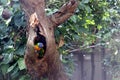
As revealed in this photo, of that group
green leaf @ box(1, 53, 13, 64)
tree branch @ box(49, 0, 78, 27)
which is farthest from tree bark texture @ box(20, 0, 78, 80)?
green leaf @ box(1, 53, 13, 64)

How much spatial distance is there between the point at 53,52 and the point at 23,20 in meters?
0.30

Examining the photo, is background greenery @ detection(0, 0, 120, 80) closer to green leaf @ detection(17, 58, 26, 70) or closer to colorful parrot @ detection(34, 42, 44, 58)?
green leaf @ detection(17, 58, 26, 70)

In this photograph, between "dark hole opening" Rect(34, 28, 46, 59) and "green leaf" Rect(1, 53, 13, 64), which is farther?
"green leaf" Rect(1, 53, 13, 64)

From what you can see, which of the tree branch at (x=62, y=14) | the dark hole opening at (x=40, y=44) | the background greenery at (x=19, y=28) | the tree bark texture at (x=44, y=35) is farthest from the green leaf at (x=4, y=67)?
the tree branch at (x=62, y=14)

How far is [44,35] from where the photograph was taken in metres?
1.45

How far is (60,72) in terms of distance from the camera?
5.29 ft

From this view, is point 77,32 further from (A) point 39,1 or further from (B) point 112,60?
(B) point 112,60

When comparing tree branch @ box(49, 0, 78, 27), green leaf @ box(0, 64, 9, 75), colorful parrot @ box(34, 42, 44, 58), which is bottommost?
green leaf @ box(0, 64, 9, 75)

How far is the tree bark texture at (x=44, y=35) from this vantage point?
146 centimetres

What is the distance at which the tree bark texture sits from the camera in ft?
4.81

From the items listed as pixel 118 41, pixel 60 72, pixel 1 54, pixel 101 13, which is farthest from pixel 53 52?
pixel 118 41

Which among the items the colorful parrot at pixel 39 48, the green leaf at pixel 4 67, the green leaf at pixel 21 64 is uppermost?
the colorful parrot at pixel 39 48

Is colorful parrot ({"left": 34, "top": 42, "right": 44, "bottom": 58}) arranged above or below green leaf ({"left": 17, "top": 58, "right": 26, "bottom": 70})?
above

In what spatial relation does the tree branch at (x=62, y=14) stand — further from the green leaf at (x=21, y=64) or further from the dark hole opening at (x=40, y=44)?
the green leaf at (x=21, y=64)
